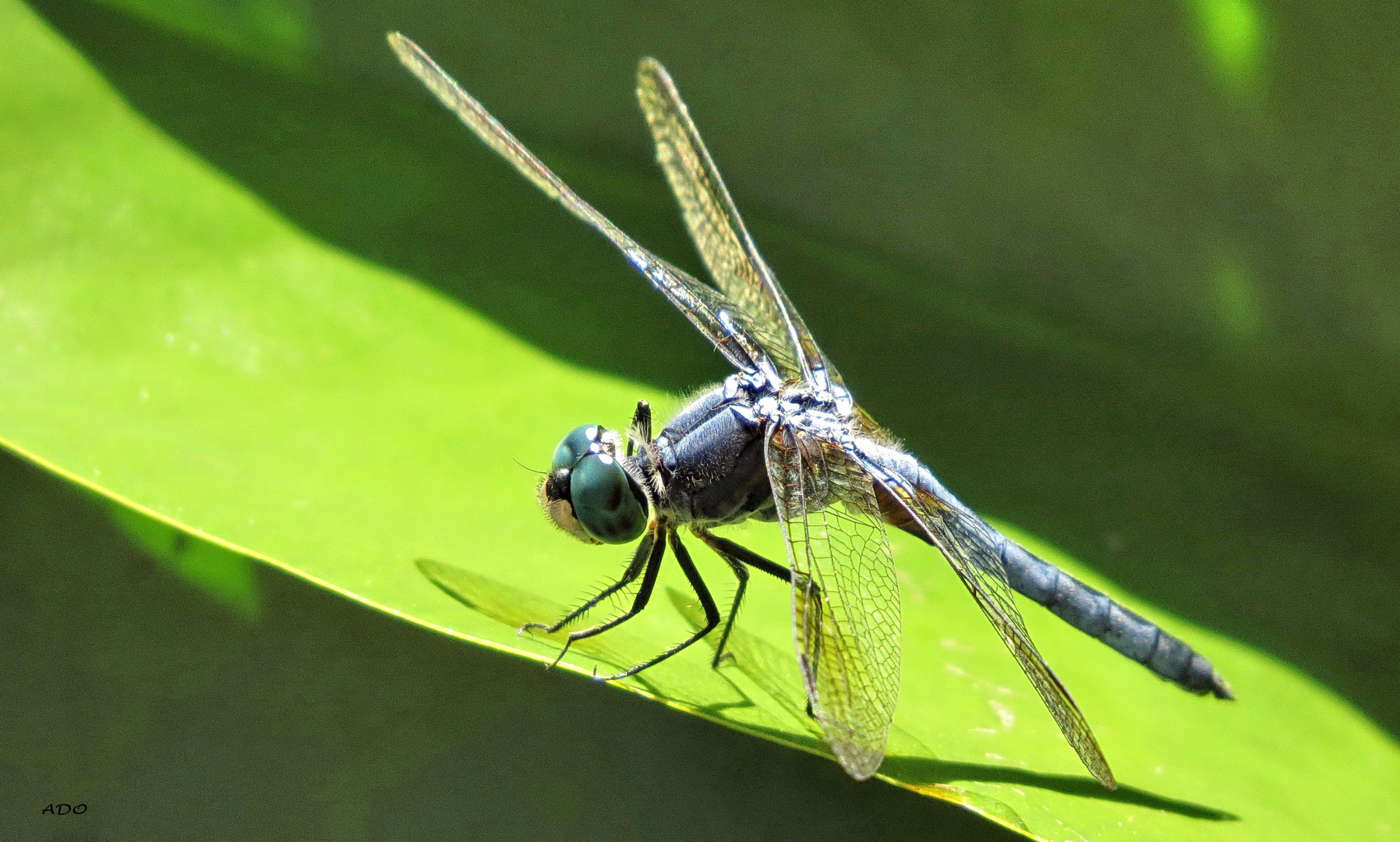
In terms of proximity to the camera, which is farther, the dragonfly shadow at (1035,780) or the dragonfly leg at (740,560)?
the dragonfly leg at (740,560)

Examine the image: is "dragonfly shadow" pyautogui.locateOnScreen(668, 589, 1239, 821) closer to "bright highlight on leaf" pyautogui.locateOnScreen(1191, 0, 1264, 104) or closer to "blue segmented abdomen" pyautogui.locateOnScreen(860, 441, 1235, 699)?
"blue segmented abdomen" pyautogui.locateOnScreen(860, 441, 1235, 699)

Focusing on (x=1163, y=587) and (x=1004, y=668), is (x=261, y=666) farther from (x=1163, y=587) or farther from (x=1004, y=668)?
(x=1163, y=587)

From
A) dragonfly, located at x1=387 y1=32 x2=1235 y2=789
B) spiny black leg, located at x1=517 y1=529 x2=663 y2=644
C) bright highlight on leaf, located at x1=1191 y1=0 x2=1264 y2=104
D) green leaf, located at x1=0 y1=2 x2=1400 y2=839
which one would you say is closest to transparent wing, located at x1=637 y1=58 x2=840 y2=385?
dragonfly, located at x1=387 y1=32 x2=1235 y2=789

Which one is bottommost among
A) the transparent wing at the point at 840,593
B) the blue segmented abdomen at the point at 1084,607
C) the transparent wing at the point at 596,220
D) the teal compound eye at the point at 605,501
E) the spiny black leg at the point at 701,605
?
the spiny black leg at the point at 701,605

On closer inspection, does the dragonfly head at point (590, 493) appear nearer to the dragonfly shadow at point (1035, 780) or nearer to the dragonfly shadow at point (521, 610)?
→ the dragonfly shadow at point (521, 610)

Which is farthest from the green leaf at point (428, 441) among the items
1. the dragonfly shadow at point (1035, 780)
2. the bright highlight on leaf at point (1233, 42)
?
the bright highlight on leaf at point (1233, 42)

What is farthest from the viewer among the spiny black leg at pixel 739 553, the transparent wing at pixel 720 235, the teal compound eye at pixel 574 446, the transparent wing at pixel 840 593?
the transparent wing at pixel 720 235

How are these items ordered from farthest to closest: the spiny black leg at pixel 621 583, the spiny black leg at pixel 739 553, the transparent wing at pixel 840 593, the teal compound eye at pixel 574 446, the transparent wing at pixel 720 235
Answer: the transparent wing at pixel 720 235 < the spiny black leg at pixel 739 553 < the teal compound eye at pixel 574 446 < the spiny black leg at pixel 621 583 < the transparent wing at pixel 840 593

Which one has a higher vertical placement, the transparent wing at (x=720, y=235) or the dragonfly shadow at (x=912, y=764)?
the transparent wing at (x=720, y=235)

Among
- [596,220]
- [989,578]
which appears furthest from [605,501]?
[989,578]
